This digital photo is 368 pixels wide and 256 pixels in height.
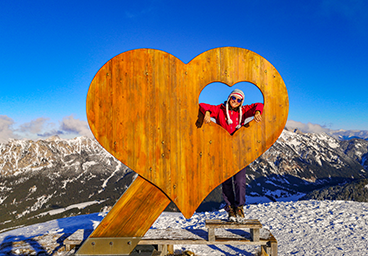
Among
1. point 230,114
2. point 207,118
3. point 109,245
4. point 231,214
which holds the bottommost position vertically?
point 109,245

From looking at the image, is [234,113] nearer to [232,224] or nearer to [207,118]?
[207,118]

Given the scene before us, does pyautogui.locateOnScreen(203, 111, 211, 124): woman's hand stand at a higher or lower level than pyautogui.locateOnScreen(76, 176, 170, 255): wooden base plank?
higher

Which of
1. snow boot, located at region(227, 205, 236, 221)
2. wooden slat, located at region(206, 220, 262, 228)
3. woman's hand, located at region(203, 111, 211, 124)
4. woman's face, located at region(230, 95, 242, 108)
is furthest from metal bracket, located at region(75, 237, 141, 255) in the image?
woman's face, located at region(230, 95, 242, 108)

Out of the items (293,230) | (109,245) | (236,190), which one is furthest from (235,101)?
(293,230)

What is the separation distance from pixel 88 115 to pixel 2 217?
730 ft

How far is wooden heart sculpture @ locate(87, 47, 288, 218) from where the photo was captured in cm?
392

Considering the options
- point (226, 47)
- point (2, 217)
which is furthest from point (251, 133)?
point (2, 217)

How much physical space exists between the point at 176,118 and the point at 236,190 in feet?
7.72

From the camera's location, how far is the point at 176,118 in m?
4.02

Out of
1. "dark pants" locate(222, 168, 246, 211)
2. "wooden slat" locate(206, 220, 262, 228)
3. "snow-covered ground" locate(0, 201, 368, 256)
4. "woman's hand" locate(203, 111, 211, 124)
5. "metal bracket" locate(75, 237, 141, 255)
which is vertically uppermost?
"woman's hand" locate(203, 111, 211, 124)

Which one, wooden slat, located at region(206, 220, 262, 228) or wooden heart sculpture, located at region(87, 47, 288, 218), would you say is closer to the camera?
wooden heart sculpture, located at region(87, 47, 288, 218)

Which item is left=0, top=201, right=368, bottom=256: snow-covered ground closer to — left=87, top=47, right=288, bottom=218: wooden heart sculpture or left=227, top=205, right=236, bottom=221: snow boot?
left=227, top=205, right=236, bottom=221: snow boot

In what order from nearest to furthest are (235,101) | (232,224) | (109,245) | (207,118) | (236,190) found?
(207,118) < (109,245) < (235,101) < (232,224) < (236,190)

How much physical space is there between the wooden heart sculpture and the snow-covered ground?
14.8 feet
